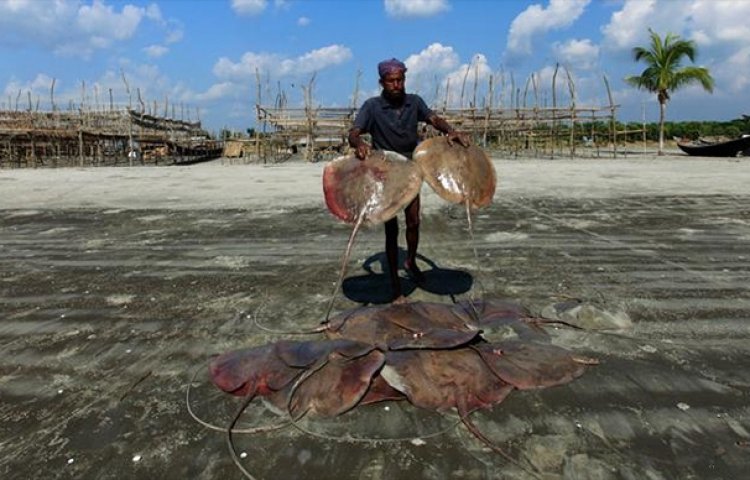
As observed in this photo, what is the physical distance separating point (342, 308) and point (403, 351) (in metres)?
1.41

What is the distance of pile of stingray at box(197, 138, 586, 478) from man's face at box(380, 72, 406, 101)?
611 millimetres

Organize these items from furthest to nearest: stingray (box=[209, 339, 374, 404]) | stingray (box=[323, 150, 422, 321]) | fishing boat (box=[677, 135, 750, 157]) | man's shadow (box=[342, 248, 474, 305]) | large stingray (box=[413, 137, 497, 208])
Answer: fishing boat (box=[677, 135, 750, 157]) < man's shadow (box=[342, 248, 474, 305]) < large stingray (box=[413, 137, 497, 208]) < stingray (box=[323, 150, 422, 321]) < stingray (box=[209, 339, 374, 404])

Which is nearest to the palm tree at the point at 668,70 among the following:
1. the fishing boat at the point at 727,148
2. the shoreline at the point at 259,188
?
the fishing boat at the point at 727,148

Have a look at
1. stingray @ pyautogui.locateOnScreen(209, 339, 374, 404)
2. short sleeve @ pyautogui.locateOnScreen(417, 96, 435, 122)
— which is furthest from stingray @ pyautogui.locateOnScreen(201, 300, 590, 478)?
short sleeve @ pyautogui.locateOnScreen(417, 96, 435, 122)

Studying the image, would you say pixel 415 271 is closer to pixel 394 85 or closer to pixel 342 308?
pixel 342 308

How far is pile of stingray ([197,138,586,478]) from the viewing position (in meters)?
2.67

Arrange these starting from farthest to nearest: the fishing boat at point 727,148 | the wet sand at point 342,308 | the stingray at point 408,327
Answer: the fishing boat at point 727,148
the stingray at point 408,327
the wet sand at point 342,308

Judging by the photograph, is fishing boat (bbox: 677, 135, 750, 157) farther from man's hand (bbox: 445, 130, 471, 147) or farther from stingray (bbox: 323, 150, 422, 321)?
stingray (bbox: 323, 150, 422, 321)

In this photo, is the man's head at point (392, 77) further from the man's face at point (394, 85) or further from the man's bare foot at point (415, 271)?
the man's bare foot at point (415, 271)

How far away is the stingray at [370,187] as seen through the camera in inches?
130

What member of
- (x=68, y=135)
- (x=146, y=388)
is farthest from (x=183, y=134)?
(x=146, y=388)

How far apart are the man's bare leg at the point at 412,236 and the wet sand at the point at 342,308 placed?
6.6 inches

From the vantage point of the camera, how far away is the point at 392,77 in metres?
3.97

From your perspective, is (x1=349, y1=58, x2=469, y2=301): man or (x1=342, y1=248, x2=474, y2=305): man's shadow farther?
(x1=342, y1=248, x2=474, y2=305): man's shadow
